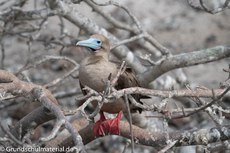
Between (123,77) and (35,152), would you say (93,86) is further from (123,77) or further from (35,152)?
(35,152)

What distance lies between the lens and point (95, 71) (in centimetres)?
311

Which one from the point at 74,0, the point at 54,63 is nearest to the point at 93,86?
the point at 74,0

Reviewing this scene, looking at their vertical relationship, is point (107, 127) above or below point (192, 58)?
below

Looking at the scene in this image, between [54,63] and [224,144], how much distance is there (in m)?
6.44

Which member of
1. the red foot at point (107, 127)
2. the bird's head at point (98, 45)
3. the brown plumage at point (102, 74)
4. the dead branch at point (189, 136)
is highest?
the bird's head at point (98, 45)

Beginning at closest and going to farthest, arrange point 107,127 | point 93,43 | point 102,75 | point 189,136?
point 189,136 < point 102,75 < point 107,127 < point 93,43

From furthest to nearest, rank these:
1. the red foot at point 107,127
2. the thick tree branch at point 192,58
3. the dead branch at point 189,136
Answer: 1. the thick tree branch at point 192,58
2. the red foot at point 107,127
3. the dead branch at point 189,136

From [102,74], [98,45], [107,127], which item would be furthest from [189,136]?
[98,45]

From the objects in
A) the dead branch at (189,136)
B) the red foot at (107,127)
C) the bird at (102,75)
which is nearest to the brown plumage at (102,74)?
the bird at (102,75)

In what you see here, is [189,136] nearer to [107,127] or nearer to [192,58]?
[107,127]

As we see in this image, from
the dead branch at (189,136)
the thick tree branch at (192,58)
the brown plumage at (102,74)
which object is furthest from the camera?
the thick tree branch at (192,58)

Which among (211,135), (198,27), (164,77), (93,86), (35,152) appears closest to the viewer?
(35,152)

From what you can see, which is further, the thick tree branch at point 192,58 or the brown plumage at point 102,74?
the thick tree branch at point 192,58

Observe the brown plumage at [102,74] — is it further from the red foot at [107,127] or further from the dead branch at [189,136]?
the dead branch at [189,136]
